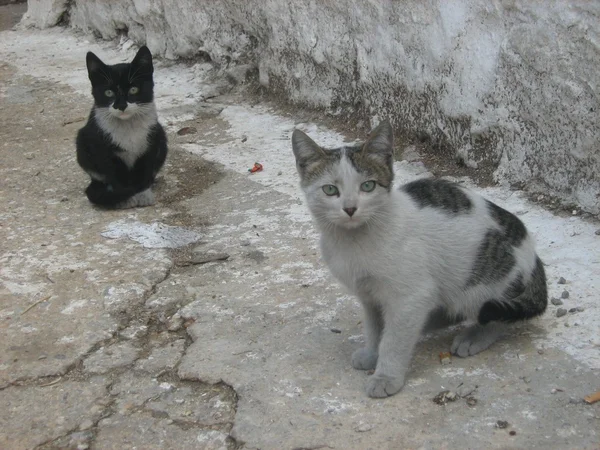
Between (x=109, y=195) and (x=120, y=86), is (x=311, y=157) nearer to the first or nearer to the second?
(x=109, y=195)

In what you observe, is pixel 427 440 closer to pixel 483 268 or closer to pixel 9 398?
pixel 483 268

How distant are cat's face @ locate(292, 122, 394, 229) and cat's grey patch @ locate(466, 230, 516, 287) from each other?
18.6 inches

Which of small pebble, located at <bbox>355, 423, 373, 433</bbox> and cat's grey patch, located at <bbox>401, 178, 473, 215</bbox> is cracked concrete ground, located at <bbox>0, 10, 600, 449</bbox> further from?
cat's grey patch, located at <bbox>401, 178, 473, 215</bbox>

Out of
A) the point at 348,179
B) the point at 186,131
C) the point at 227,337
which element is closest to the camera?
the point at 348,179

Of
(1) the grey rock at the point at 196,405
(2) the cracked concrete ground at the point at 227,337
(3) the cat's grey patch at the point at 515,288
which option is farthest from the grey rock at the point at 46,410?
(3) the cat's grey patch at the point at 515,288

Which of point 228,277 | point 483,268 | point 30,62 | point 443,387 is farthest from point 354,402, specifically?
point 30,62

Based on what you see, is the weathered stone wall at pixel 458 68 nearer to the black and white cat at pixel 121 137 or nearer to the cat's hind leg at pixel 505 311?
the cat's hind leg at pixel 505 311

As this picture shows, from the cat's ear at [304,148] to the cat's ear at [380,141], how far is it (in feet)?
0.63

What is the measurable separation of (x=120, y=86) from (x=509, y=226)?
2945 millimetres

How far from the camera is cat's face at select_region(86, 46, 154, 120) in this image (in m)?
5.29

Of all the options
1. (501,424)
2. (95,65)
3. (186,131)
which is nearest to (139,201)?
(95,65)

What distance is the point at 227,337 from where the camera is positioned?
144 inches

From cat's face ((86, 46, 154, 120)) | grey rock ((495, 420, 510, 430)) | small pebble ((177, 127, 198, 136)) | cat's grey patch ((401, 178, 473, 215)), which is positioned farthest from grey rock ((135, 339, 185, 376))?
small pebble ((177, 127, 198, 136))

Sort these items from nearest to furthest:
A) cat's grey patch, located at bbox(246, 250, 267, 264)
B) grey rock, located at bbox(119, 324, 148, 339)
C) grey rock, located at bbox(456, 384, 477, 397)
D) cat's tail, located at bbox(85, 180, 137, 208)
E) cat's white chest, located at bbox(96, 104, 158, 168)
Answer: grey rock, located at bbox(456, 384, 477, 397) < grey rock, located at bbox(119, 324, 148, 339) < cat's grey patch, located at bbox(246, 250, 267, 264) < cat's tail, located at bbox(85, 180, 137, 208) < cat's white chest, located at bbox(96, 104, 158, 168)
